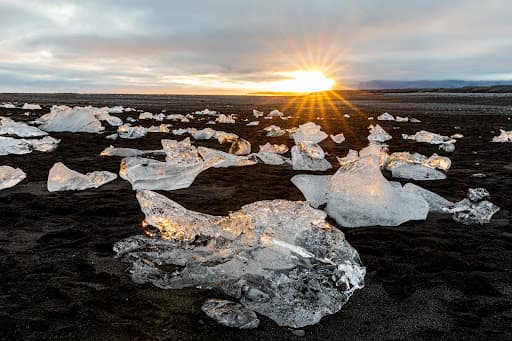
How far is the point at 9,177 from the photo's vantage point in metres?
5.71

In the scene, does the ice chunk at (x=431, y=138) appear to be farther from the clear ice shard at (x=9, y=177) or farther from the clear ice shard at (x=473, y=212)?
the clear ice shard at (x=9, y=177)

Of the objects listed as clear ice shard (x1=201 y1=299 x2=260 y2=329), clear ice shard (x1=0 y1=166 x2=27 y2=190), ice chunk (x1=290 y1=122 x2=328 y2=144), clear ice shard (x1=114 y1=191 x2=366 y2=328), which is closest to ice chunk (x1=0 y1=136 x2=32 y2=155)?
clear ice shard (x1=0 y1=166 x2=27 y2=190)

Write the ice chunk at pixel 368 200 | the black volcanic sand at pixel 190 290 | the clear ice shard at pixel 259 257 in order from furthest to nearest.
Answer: the ice chunk at pixel 368 200
the clear ice shard at pixel 259 257
the black volcanic sand at pixel 190 290

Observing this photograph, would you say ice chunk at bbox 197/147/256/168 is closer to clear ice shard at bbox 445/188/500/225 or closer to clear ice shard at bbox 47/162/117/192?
clear ice shard at bbox 47/162/117/192

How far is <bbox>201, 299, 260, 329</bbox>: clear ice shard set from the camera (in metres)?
2.49

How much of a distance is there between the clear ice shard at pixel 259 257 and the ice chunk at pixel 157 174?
6.71 feet

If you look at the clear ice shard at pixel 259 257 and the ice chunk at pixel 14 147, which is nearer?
the clear ice shard at pixel 259 257

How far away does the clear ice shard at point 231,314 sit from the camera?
2492 mm

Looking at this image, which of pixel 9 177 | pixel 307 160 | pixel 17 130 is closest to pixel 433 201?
pixel 307 160

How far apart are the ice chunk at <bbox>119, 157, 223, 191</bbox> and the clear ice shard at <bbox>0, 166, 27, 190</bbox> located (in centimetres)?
139

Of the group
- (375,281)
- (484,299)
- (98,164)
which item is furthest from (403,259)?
(98,164)

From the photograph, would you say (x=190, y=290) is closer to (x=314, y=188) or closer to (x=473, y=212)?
(x=314, y=188)

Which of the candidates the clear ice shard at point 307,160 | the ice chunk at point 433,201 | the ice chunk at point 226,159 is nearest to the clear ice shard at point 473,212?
the ice chunk at point 433,201

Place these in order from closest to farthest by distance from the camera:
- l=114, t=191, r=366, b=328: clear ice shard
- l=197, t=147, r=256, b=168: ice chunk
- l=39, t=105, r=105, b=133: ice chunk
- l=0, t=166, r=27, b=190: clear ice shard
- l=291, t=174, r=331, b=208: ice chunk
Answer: l=114, t=191, r=366, b=328: clear ice shard → l=291, t=174, r=331, b=208: ice chunk → l=0, t=166, r=27, b=190: clear ice shard → l=197, t=147, r=256, b=168: ice chunk → l=39, t=105, r=105, b=133: ice chunk
